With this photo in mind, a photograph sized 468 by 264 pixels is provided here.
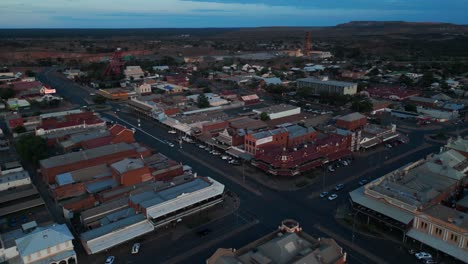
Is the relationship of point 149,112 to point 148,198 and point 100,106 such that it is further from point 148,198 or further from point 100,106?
point 148,198

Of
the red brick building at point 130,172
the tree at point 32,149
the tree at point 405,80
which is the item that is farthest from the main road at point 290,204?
the tree at point 405,80

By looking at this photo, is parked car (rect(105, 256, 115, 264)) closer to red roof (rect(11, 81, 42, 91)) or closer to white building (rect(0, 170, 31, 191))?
white building (rect(0, 170, 31, 191))

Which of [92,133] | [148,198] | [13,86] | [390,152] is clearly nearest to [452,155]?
[390,152]

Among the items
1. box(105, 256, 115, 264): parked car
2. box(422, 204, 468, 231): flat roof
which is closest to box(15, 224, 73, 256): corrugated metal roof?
box(105, 256, 115, 264): parked car

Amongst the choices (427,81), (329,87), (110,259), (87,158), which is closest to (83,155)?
(87,158)

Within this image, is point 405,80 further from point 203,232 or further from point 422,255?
point 203,232
